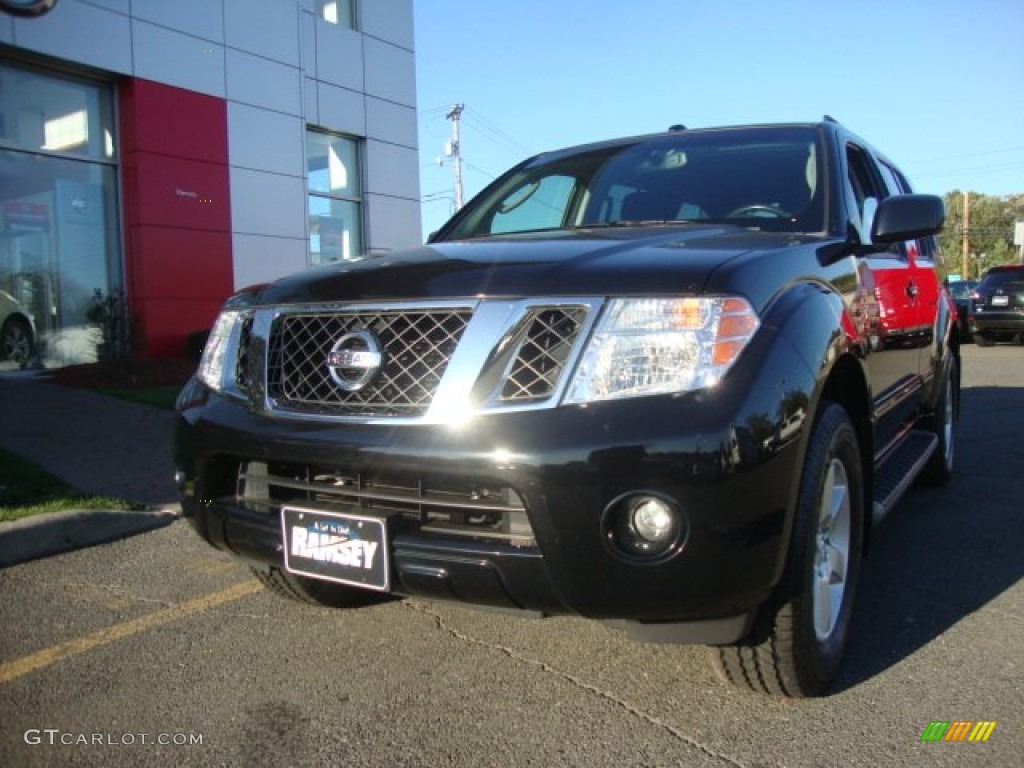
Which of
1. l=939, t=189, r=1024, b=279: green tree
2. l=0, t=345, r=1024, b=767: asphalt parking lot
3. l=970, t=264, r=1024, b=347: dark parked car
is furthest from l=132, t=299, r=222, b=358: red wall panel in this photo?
l=939, t=189, r=1024, b=279: green tree

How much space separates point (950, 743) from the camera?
91.6 inches

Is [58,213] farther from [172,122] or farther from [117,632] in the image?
[117,632]

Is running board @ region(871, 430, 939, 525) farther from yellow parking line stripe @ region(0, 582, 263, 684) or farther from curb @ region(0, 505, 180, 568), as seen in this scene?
curb @ region(0, 505, 180, 568)

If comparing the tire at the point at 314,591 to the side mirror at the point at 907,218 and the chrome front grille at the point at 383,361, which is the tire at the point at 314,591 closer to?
the chrome front grille at the point at 383,361

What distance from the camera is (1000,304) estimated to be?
17375mm

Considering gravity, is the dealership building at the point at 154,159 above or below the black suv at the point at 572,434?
above

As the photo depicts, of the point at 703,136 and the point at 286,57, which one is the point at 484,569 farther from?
the point at 286,57

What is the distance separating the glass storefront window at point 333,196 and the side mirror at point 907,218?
11001 mm

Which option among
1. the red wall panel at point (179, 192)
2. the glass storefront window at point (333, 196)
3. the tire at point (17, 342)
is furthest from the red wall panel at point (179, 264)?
the glass storefront window at point (333, 196)

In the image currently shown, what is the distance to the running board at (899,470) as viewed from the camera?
3186mm

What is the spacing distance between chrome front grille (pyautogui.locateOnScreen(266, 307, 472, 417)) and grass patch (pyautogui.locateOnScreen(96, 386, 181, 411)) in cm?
581

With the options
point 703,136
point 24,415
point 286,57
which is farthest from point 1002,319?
point 24,415

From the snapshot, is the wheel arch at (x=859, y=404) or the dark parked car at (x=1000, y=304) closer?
the wheel arch at (x=859, y=404)

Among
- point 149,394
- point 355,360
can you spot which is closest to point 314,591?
point 355,360
